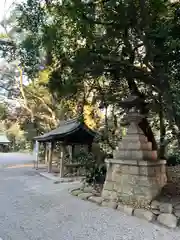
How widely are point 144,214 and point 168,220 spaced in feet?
1.70

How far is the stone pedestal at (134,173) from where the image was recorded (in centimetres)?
547

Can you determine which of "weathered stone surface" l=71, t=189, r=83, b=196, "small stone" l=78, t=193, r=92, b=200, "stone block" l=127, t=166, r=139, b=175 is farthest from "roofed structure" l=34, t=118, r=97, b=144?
"stone block" l=127, t=166, r=139, b=175

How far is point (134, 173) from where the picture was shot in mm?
5637

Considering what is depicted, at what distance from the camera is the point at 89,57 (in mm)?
5262

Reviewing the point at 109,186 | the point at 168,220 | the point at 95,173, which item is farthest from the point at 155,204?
the point at 95,173

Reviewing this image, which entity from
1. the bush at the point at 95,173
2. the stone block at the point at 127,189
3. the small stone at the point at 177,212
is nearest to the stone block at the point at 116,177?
the stone block at the point at 127,189

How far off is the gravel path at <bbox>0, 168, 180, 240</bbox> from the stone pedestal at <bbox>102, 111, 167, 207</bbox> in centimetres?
57

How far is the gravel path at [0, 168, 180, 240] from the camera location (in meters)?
3.95

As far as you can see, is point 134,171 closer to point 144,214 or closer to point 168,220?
point 144,214

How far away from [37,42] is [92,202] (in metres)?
4.41

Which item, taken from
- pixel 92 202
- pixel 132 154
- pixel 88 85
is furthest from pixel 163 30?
pixel 92 202

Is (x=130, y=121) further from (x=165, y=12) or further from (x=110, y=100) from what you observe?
(x=165, y=12)

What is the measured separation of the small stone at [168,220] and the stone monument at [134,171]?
0.61 metres

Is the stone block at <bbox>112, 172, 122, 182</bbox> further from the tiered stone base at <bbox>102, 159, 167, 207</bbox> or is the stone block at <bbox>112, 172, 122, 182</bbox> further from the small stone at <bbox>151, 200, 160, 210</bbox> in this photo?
the small stone at <bbox>151, 200, 160, 210</bbox>
